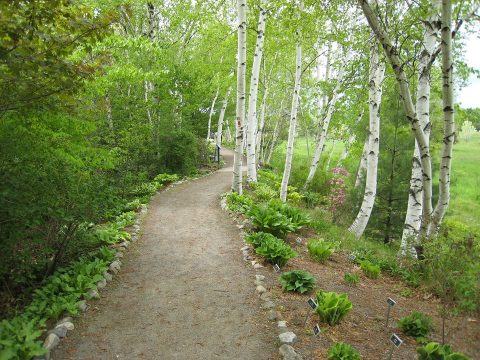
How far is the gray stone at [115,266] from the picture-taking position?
595cm

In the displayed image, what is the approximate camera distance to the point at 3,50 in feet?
11.9

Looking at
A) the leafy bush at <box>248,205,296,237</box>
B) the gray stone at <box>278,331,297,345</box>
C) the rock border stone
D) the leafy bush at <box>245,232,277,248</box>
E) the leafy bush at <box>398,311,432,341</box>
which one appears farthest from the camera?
the leafy bush at <box>248,205,296,237</box>

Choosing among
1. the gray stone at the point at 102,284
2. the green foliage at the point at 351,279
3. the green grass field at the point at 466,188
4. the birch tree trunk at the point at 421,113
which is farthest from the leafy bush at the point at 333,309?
the green grass field at the point at 466,188

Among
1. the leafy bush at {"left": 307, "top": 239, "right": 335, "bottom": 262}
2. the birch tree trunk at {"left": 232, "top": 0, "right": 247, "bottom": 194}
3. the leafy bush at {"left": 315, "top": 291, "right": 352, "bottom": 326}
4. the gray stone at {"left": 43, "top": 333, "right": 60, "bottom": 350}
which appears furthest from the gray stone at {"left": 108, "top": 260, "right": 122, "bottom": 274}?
the birch tree trunk at {"left": 232, "top": 0, "right": 247, "bottom": 194}

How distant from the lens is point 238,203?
35.0ft

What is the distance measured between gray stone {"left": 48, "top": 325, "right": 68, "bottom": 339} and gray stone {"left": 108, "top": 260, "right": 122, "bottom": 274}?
68.2 inches

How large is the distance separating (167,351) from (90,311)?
141 centimetres

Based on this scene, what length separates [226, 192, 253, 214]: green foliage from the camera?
998 cm

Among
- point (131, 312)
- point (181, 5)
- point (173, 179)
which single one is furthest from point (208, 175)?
point (131, 312)

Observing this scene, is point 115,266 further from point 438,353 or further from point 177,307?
point 438,353

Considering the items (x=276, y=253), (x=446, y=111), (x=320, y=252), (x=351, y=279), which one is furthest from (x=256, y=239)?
(x=446, y=111)

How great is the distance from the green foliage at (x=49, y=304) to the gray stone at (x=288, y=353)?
2530 millimetres

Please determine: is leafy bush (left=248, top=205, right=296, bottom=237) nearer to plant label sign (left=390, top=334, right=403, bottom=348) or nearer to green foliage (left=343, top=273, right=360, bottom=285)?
green foliage (left=343, top=273, right=360, bottom=285)

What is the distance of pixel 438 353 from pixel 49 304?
15.4ft
